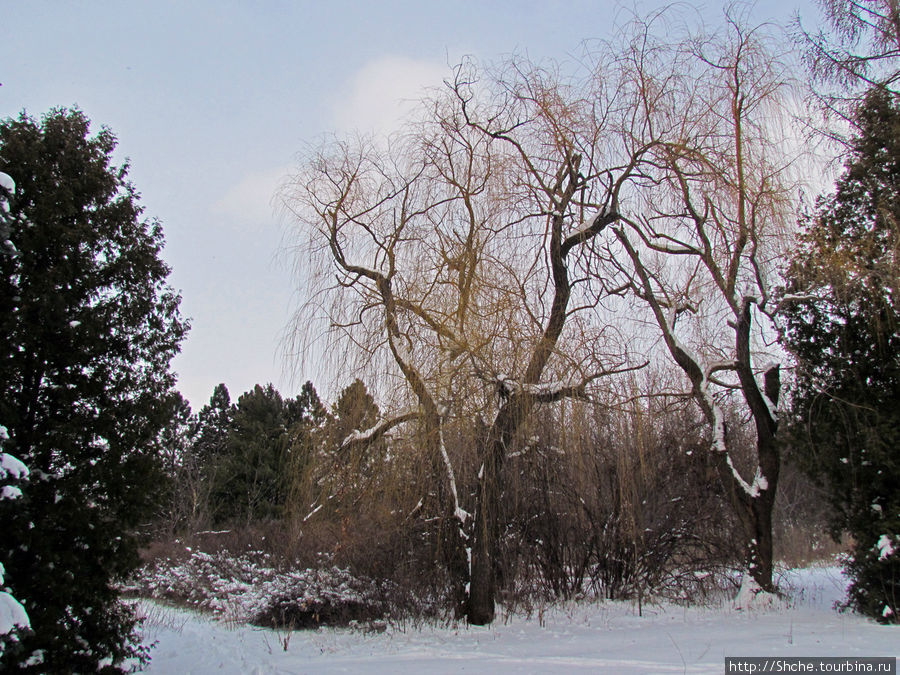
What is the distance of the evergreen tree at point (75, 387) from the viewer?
14.2 feet

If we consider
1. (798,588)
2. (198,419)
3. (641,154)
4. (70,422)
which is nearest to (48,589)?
(70,422)

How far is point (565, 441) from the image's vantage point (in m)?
6.17

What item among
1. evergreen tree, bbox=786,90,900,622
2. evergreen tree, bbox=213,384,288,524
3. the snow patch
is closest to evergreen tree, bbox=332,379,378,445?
evergreen tree, bbox=786,90,900,622

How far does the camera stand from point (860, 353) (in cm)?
668

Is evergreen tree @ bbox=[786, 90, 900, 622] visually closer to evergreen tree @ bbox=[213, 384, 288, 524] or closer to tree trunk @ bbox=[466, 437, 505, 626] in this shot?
tree trunk @ bbox=[466, 437, 505, 626]

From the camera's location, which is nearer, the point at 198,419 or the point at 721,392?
the point at 721,392

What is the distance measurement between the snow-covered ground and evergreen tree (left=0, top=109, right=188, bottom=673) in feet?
5.84

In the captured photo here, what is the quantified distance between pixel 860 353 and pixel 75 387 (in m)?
7.98

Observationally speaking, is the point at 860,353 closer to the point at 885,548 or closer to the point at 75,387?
the point at 885,548

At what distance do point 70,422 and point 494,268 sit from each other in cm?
426

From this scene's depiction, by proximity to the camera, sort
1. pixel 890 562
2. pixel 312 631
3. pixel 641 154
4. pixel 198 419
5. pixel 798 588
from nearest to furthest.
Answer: pixel 890 562
pixel 641 154
pixel 312 631
pixel 798 588
pixel 198 419

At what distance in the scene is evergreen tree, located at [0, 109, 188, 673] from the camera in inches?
170

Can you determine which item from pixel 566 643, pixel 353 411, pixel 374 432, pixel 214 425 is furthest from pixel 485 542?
pixel 214 425

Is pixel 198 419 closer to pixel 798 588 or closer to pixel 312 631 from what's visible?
pixel 312 631
